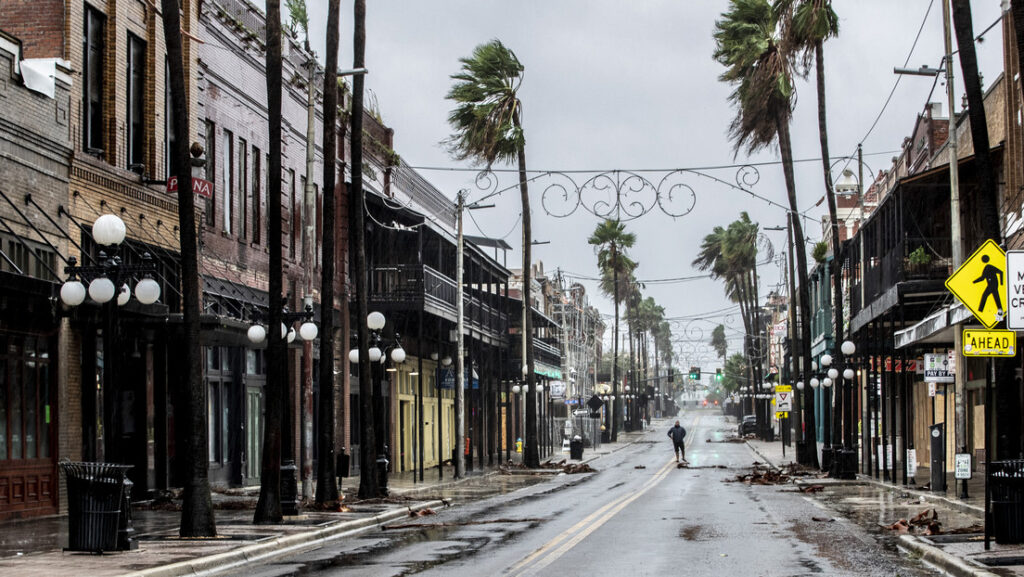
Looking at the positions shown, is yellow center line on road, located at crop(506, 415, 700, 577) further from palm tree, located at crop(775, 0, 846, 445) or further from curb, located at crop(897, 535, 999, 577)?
palm tree, located at crop(775, 0, 846, 445)

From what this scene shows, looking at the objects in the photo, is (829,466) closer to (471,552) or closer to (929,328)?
(929,328)

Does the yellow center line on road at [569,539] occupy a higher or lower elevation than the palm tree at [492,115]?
lower

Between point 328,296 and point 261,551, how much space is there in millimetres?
8184

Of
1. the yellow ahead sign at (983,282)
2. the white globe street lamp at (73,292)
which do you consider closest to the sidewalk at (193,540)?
the white globe street lamp at (73,292)

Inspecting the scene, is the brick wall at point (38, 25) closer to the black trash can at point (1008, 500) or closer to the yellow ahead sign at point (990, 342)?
the yellow ahead sign at point (990, 342)

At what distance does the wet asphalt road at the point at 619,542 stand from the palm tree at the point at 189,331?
1.75m

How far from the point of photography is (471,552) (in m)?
16.5

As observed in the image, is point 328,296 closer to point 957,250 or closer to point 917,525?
point 917,525

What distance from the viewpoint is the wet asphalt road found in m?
14.6

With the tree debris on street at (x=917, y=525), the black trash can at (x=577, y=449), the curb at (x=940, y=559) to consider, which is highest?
the curb at (x=940, y=559)

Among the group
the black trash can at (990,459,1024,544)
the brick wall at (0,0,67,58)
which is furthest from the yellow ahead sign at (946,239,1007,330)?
the brick wall at (0,0,67,58)

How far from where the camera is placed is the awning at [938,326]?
24156mm

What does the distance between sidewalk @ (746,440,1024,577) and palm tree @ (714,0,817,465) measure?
8314mm

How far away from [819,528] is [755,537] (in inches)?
89.9
